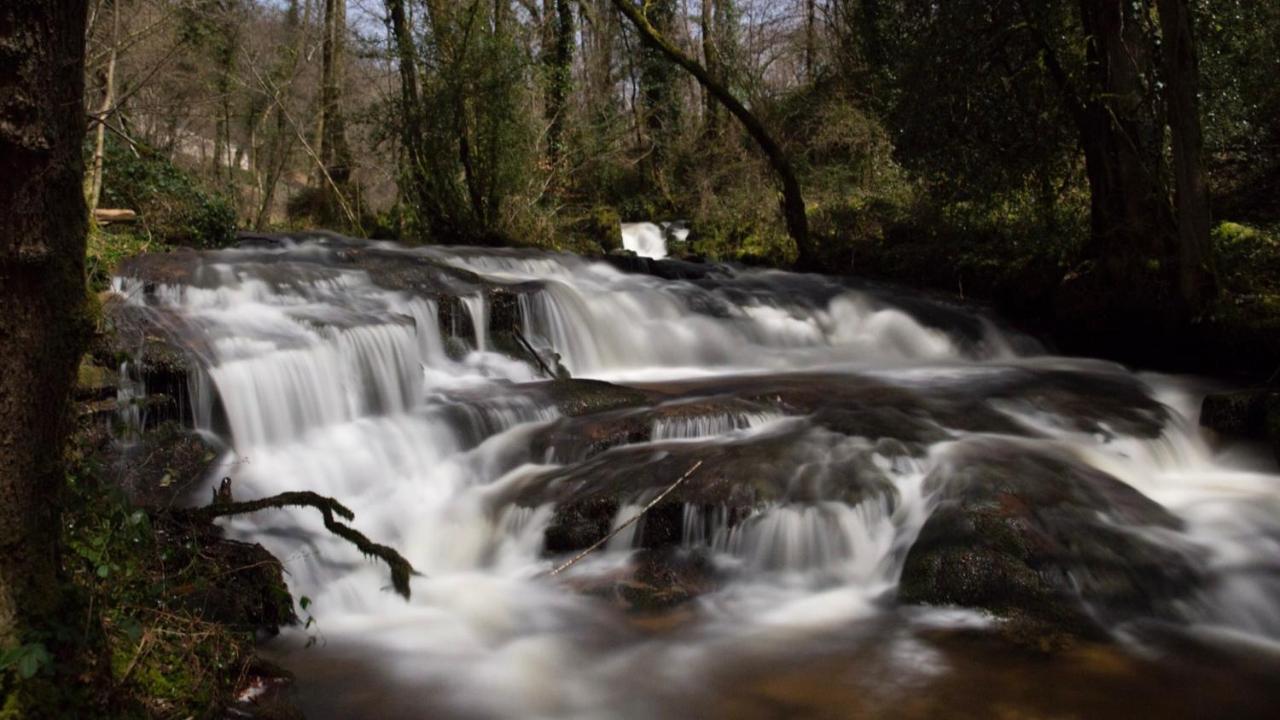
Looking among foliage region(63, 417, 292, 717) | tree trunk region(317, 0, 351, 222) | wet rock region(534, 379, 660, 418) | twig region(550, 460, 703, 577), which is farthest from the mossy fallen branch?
tree trunk region(317, 0, 351, 222)

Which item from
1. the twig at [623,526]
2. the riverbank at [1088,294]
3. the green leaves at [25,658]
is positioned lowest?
the twig at [623,526]

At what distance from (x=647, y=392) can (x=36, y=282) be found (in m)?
6.66

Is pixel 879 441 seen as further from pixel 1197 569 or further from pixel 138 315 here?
pixel 138 315

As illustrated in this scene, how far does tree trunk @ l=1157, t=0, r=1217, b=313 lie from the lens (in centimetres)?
921

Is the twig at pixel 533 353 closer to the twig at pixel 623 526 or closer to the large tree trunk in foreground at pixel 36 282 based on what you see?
the twig at pixel 623 526

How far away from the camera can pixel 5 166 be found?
2.31 meters

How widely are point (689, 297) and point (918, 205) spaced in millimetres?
4809

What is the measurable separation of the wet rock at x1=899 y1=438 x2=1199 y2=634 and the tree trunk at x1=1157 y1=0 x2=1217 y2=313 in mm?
4928

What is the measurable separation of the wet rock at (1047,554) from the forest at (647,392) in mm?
27

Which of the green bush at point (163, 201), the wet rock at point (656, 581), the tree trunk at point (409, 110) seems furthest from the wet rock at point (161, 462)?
the tree trunk at point (409, 110)

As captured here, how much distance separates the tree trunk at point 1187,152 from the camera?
9.21 meters

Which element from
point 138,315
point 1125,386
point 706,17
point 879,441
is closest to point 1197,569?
point 879,441

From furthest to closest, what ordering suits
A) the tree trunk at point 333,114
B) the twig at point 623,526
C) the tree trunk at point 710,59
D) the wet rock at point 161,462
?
the tree trunk at point 710,59 → the tree trunk at point 333,114 → the wet rock at point 161,462 → the twig at point 623,526

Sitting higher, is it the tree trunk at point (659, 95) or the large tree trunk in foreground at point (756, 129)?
the tree trunk at point (659, 95)
